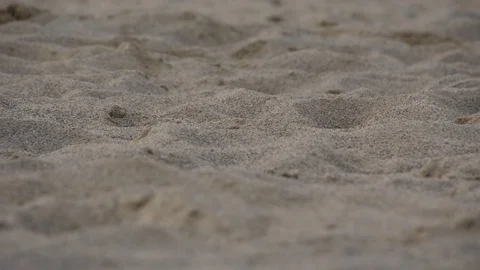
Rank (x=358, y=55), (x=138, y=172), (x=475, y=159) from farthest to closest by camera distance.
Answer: (x=358, y=55) → (x=475, y=159) → (x=138, y=172)

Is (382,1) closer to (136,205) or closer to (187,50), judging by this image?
(187,50)

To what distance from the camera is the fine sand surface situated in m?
1.34

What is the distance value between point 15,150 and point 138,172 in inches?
21.9

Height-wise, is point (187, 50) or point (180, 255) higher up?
point (180, 255)

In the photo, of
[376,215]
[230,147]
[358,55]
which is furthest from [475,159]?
A: [358,55]

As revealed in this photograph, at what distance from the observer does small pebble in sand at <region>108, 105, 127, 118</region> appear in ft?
8.13

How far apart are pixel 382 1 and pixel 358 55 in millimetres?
2336

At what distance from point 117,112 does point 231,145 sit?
1.82 feet

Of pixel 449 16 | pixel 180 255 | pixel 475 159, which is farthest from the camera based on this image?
pixel 449 16

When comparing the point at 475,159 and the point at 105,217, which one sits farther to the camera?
the point at 475,159

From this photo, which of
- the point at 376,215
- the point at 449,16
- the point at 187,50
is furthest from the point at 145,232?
the point at 449,16

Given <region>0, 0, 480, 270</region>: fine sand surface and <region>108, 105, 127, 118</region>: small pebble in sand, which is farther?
<region>108, 105, 127, 118</region>: small pebble in sand

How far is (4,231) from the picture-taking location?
4.53ft

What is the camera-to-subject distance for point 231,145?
2143 millimetres
